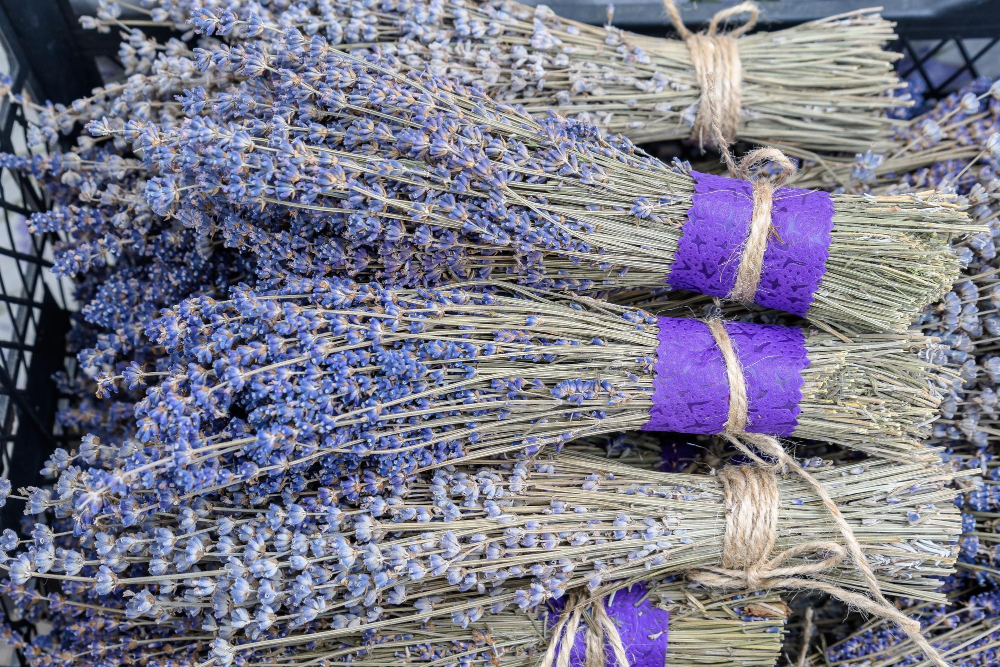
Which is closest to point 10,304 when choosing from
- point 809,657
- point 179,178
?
point 179,178

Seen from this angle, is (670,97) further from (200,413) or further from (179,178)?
(200,413)

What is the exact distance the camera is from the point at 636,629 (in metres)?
1.27

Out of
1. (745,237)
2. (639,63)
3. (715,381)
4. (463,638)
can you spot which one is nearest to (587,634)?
(463,638)

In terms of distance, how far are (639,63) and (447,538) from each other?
911 millimetres

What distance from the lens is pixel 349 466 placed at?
116cm

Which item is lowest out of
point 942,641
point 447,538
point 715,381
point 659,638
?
point 942,641

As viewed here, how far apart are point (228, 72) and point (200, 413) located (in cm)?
63

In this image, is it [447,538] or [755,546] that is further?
[755,546]

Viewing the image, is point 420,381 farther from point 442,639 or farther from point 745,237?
point 745,237

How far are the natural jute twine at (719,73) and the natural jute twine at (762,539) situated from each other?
1.31 feet

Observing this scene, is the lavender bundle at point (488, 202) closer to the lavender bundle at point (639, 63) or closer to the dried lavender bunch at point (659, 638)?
the lavender bundle at point (639, 63)

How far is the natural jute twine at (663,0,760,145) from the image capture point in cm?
138

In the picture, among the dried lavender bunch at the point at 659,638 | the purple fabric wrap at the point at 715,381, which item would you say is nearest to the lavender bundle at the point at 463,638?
the dried lavender bunch at the point at 659,638

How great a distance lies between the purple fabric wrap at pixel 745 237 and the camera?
1.21 meters
